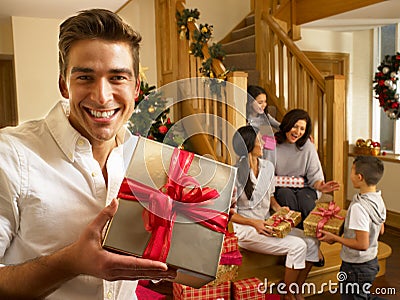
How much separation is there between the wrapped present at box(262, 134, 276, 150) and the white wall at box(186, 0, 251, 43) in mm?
5410

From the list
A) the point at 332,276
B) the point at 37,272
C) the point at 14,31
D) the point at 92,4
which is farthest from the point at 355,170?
the point at 14,31

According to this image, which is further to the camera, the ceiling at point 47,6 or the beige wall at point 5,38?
the beige wall at point 5,38

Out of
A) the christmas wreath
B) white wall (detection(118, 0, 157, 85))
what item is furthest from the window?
white wall (detection(118, 0, 157, 85))

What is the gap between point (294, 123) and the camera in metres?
3.29

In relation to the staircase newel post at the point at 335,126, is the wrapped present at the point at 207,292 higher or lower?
lower

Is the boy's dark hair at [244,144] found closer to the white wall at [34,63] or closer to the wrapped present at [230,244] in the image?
the wrapped present at [230,244]

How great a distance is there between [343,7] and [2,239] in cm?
431

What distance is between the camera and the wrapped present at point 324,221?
9.05 feet

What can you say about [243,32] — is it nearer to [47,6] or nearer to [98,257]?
[47,6]

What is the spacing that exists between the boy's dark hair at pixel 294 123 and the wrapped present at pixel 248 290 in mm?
1193

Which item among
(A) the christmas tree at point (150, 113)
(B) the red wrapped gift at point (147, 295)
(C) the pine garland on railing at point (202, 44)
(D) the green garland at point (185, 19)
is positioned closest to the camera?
(A) the christmas tree at point (150, 113)

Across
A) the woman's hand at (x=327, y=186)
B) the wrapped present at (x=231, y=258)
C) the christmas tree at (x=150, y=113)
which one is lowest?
the wrapped present at (x=231, y=258)

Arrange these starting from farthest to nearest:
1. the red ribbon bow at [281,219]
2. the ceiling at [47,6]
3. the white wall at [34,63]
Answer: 1. the white wall at [34,63]
2. the ceiling at [47,6]
3. the red ribbon bow at [281,219]

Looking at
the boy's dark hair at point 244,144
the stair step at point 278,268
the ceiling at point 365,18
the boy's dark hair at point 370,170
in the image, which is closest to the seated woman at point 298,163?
the stair step at point 278,268
